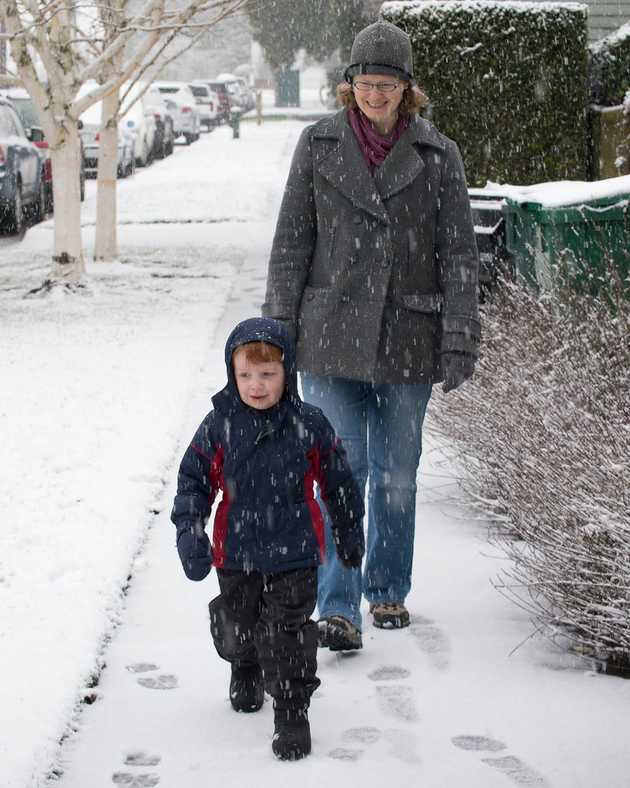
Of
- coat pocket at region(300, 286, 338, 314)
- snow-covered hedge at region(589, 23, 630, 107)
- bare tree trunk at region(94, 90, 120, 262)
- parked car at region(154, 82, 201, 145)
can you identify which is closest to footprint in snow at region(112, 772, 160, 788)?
coat pocket at region(300, 286, 338, 314)

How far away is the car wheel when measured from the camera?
17.5 m

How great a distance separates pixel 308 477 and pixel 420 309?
84 cm

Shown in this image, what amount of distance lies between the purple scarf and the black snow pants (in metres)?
1.34

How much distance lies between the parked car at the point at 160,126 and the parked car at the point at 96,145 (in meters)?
3.64

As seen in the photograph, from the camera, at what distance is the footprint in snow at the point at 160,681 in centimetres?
414

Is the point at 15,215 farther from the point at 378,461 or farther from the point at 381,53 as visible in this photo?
the point at 381,53

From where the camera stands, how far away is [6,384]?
29.4ft

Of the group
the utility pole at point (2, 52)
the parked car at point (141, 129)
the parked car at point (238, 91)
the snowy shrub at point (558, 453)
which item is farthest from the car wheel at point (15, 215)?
the parked car at point (238, 91)

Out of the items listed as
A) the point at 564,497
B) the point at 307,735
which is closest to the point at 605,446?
the point at 564,497

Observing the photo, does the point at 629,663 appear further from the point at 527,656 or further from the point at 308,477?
the point at 308,477

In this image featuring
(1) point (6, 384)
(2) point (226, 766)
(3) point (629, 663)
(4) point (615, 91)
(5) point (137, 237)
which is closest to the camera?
(2) point (226, 766)

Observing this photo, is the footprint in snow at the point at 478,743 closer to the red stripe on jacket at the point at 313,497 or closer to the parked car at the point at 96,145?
the red stripe on jacket at the point at 313,497

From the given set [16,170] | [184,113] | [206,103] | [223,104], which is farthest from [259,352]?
[223,104]

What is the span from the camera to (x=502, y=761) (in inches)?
141
